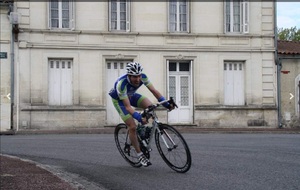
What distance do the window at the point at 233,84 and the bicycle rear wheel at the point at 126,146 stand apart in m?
17.0

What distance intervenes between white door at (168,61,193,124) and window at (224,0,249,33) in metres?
3.20

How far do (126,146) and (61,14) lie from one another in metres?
16.5

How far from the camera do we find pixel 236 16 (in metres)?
25.8

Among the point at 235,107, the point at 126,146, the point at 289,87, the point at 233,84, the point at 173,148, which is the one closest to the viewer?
the point at 173,148

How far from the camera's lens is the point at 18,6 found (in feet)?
77.3

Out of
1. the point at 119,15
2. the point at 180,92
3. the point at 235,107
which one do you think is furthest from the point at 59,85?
the point at 235,107

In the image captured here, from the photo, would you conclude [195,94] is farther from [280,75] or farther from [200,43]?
[280,75]

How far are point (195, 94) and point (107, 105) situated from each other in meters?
4.33

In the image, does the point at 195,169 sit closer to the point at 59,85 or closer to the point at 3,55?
the point at 59,85

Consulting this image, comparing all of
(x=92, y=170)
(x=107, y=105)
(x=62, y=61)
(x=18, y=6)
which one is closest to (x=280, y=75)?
(x=107, y=105)

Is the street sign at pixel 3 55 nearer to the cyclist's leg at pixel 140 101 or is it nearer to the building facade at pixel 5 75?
the building facade at pixel 5 75

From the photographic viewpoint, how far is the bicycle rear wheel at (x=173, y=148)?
7.62 m

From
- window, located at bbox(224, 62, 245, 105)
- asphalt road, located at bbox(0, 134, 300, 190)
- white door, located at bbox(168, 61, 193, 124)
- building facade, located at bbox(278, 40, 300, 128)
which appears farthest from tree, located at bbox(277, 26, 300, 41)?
asphalt road, located at bbox(0, 134, 300, 190)

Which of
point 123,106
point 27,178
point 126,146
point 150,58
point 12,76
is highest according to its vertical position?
point 150,58
